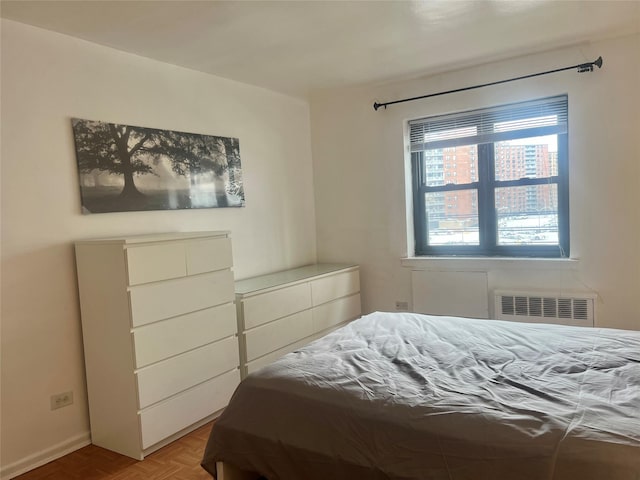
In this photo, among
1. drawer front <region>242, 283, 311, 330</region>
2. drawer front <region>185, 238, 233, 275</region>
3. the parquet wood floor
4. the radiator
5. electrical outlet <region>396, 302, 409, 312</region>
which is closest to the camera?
the parquet wood floor

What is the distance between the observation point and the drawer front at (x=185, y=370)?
102 inches

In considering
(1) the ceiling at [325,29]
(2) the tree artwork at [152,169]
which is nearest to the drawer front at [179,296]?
(2) the tree artwork at [152,169]

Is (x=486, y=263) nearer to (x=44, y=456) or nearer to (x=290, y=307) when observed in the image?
(x=290, y=307)

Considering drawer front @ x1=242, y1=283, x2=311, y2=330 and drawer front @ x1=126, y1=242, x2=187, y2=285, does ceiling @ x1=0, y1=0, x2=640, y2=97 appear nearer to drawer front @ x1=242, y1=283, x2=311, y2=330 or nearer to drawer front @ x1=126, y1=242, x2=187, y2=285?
drawer front @ x1=126, y1=242, x2=187, y2=285

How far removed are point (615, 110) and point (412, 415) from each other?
9.76 feet

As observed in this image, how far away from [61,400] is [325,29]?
277cm

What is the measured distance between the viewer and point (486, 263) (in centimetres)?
389

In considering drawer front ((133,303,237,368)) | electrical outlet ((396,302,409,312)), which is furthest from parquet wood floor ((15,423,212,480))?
electrical outlet ((396,302,409,312))

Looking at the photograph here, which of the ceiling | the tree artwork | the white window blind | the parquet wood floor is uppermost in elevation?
the ceiling

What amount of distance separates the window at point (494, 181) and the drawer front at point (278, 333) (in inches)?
53.7

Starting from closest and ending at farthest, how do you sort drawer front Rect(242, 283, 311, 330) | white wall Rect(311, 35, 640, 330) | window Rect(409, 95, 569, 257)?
drawer front Rect(242, 283, 311, 330) → white wall Rect(311, 35, 640, 330) → window Rect(409, 95, 569, 257)

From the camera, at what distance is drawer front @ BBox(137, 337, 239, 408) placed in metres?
2.60

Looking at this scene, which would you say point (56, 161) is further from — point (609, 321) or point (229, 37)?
point (609, 321)

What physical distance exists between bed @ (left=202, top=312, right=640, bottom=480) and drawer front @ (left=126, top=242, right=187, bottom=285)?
3.09 feet
